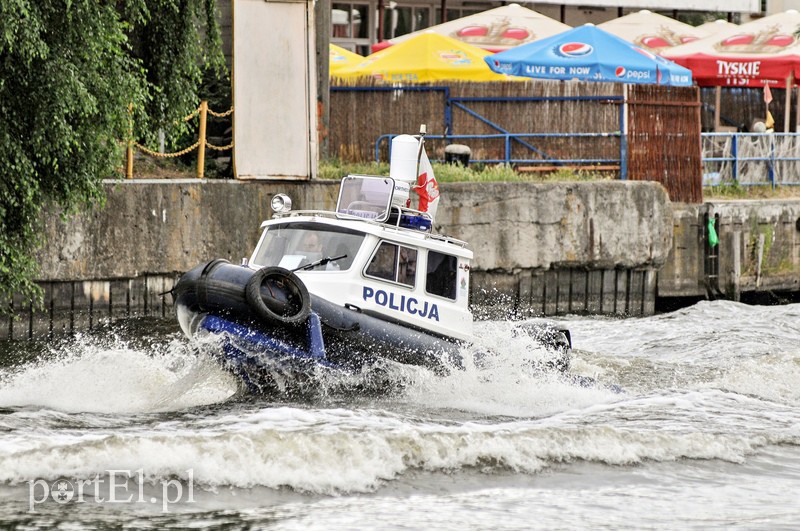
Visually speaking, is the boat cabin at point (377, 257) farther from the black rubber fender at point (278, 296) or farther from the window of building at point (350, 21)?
the window of building at point (350, 21)

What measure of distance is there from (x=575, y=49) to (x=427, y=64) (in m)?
2.83

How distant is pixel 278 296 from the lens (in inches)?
485

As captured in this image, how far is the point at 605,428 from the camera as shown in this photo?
11.7 meters

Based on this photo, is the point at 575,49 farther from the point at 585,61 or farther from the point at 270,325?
the point at 270,325

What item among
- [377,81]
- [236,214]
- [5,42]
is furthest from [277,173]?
[5,42]

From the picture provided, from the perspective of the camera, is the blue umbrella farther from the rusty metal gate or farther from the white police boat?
the white police boat

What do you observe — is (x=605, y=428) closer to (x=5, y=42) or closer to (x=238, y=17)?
(x=5, y=42)

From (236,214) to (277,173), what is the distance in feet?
3.09

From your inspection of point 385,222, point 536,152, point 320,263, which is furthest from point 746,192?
point 320,263

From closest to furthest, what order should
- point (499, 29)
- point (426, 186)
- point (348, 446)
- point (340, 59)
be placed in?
point (348, 446), point (426, 186), point (340, 59), point (499, 29)

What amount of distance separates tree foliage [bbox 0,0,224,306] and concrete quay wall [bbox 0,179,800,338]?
1295 mm

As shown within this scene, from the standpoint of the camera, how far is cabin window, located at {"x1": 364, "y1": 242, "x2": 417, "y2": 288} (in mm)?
13289

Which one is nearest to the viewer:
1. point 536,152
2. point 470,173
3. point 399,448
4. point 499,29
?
point 399,448

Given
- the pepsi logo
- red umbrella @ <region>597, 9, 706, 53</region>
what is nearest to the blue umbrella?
the pepsi logo
